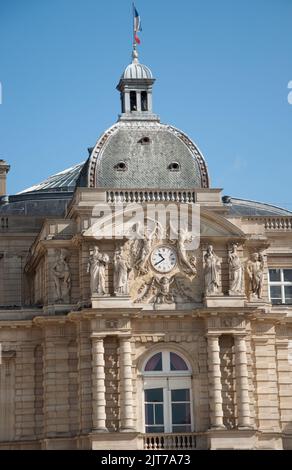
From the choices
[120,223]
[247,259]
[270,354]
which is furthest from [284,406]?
[120,223]

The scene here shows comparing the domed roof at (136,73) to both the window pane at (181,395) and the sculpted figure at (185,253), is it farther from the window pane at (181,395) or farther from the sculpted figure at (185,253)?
the window pane at (181,395)

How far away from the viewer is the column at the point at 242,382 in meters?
48.1

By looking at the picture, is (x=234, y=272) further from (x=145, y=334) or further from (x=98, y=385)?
(x=98, y=385)

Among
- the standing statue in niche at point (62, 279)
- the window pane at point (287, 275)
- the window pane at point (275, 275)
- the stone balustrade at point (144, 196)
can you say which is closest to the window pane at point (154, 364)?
the standing statue in niche at point (62, 279)

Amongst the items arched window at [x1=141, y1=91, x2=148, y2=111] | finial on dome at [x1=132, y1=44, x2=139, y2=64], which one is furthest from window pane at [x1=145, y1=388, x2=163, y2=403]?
finial on dome at [x1=132, y1=44, x2=139, y2=64]

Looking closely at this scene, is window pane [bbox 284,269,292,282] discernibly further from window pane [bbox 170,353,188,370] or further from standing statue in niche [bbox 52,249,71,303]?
standing statue in niche [bbox 52,249,71,303]

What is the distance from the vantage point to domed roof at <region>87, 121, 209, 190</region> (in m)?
52.2

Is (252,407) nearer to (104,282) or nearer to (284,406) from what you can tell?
(284,406)

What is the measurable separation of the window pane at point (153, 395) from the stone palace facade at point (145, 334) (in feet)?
0.16

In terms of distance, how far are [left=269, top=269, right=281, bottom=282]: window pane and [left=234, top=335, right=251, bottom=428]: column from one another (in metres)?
7.39

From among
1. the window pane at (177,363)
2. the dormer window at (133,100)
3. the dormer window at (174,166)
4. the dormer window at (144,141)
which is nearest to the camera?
the window pane at (177,363)

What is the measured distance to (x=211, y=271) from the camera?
49.4 meters

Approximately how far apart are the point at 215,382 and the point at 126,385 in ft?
10.8
